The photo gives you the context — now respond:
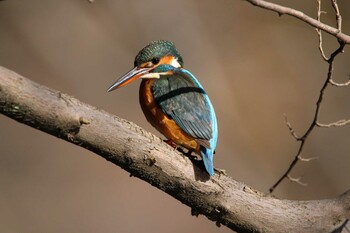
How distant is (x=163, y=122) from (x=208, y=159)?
0.40 metres

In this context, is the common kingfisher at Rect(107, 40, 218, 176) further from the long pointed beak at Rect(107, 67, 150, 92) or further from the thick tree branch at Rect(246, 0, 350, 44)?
the thick tree branch at Rect(246, 0, 350, 44)

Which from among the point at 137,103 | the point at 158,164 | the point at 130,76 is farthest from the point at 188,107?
the point at 137,103

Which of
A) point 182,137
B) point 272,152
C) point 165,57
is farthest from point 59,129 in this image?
point 272,152

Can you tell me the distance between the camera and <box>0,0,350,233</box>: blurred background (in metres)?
4.71

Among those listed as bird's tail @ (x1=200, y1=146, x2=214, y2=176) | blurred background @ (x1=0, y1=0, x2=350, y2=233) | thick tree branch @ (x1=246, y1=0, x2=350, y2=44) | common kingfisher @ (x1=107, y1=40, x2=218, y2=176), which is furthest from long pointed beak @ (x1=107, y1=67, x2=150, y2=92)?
blurred background @ (x1=0, y1=0, x2=350, y2=233)

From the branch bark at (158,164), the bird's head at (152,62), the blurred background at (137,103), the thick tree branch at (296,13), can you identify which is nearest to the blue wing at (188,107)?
the bird's head at (152,62)

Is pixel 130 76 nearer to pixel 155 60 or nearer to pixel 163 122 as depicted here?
pixel 155 60

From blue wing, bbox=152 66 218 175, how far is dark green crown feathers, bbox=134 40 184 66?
164mm

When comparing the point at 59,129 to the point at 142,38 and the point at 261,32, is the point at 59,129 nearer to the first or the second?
the point at 142,38

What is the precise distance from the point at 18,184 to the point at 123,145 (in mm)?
3101

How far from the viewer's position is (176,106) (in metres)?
2.51

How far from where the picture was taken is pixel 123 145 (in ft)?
6.03

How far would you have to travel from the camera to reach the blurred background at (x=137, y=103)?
4.71m

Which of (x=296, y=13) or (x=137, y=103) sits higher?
(x=137, y=103)
